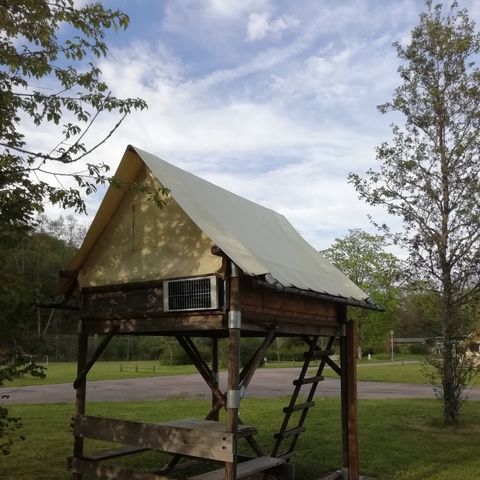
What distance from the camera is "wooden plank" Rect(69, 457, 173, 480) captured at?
22.4ft

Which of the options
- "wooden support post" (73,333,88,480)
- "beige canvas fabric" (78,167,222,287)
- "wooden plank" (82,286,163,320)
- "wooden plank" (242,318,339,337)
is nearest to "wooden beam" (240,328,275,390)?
"wooden plank" (242,318,339,337)

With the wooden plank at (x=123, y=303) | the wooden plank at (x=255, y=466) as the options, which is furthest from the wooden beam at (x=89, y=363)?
the wooden plank at (x=255, y=466)

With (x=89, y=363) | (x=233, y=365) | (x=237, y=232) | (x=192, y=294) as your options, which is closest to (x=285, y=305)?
(x=237, y=232)

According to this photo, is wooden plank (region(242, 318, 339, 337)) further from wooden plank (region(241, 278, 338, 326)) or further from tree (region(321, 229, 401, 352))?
tree (region(321, 229, 401, 352))

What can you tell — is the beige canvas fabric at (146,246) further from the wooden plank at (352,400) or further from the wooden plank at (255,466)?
the wooden plank at (352,400)

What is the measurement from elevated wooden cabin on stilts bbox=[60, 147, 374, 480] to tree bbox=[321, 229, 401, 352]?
145ft

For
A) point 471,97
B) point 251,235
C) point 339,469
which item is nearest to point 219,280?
point 251,235

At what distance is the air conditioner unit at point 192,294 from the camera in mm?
6398

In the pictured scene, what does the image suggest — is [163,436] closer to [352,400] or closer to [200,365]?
[200,365]

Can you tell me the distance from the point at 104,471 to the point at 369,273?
157 ft

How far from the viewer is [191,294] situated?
6.61 metres

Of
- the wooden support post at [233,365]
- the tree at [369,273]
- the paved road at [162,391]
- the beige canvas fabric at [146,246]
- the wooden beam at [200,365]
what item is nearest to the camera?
the wooden support post at [233,365]

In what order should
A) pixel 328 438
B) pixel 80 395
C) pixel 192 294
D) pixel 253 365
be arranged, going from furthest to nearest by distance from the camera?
pixel 328 438 → pixel 80 395 → pixel 192 294 → pixel 253 365

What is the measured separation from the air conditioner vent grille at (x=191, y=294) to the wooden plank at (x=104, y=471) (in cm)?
199
